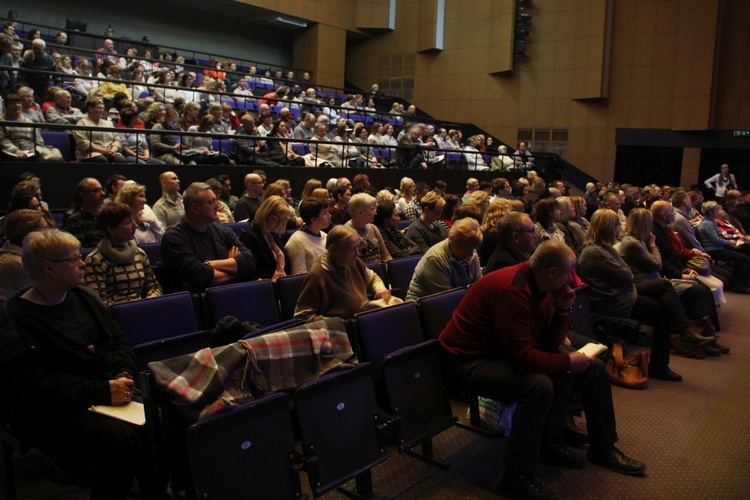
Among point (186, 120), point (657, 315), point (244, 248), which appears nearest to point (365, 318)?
point (244, 248)

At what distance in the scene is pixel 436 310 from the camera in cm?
318

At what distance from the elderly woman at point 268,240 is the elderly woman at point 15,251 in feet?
4.20

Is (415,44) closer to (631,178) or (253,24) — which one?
(253,24)

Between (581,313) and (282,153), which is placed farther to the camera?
(282,153)

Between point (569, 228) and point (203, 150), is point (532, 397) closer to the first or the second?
point (569, 228)

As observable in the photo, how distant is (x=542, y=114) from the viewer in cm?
1534

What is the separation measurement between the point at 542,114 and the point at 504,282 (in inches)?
540

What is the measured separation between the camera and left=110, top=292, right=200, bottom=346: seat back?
275 centimetres

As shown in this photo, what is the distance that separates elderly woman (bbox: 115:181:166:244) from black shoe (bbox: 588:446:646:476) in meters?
2.97

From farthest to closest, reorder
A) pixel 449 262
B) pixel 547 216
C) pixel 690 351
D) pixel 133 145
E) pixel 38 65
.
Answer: pixel 38 65
pixel 133 145
pixel 547 216
pixel 690 351
pixel 449 262

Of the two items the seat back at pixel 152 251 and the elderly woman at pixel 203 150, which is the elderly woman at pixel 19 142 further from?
the seat back at pixel 152 251

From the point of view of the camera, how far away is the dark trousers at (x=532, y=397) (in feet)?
8.44

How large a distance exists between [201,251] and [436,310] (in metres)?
1.46

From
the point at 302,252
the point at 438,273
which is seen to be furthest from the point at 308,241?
the point at 438,273
